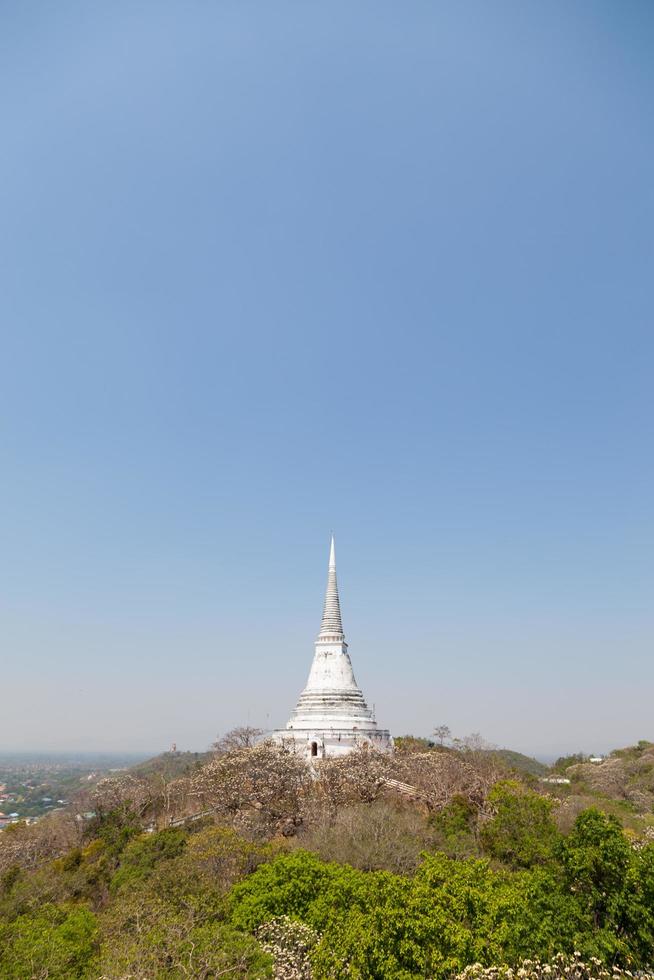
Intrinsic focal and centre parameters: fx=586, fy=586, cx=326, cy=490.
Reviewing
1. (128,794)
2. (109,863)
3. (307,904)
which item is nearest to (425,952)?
(307,904)

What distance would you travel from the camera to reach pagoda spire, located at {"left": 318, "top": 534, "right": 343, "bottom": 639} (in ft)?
198

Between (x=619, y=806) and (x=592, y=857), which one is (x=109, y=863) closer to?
(x=592, y=857)

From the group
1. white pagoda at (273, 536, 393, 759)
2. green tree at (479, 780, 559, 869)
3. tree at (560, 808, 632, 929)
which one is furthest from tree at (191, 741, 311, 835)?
tree at (560, 808, 632, 929)

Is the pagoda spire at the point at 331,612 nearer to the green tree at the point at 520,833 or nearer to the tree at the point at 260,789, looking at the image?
the tree at the point at 260,789

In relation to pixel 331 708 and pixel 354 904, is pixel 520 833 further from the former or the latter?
pixel 331 708

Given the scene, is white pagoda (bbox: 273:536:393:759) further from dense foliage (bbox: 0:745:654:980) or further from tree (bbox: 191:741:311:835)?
dense foliage (bbox: 0:745:654:980)

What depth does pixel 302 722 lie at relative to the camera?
2076 inches

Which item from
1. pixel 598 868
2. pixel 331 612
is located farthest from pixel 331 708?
pixel 598 868

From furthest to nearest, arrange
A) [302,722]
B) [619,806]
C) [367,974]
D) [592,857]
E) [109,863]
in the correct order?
[302,722]
[619,806]
[109,863]
[592,857]
[367,974]

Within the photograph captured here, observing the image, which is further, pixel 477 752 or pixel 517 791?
pixel 477 752

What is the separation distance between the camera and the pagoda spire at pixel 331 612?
2378 inches

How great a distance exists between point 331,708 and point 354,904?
36.7m

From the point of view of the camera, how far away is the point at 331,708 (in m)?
53.5

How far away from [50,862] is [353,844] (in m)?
22.2
